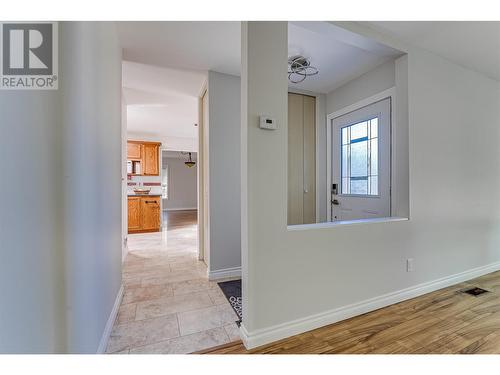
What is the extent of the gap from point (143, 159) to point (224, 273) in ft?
15.0

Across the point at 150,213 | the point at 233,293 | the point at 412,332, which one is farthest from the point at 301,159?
the point at 150,213

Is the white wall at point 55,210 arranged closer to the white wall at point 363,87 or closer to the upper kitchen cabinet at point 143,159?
the white wall at point 363,87

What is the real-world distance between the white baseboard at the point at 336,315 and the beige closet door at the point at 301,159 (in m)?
1.52

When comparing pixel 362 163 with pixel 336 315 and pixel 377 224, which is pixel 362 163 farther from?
pixel 336 315

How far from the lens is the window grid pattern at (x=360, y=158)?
276 centimetres

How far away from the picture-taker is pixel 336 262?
180cm

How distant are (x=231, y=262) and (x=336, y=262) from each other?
1.46m

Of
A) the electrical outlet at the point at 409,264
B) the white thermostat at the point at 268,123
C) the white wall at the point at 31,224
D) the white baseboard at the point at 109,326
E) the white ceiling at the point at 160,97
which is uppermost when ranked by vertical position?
the white ceiling at the point at 160,97

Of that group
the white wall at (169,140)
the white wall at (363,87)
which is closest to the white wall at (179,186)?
the white wall at (169,140)

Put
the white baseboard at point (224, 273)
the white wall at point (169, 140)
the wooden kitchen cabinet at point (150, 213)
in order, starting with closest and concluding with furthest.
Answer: the white baseboard at point (224, 273), the wooden kitchen cabinet at point (150, 213), the white wall at point (169, 140)
